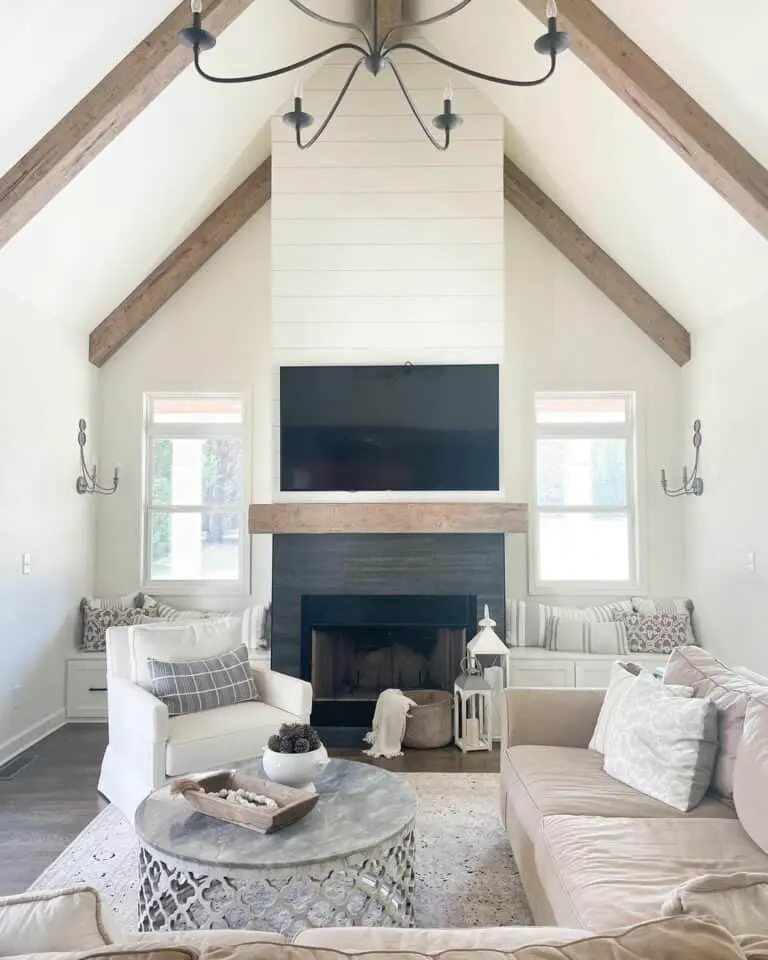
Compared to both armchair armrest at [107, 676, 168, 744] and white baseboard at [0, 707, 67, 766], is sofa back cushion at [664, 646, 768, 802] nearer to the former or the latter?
armchair armrest at [107, 676, 168, 744]

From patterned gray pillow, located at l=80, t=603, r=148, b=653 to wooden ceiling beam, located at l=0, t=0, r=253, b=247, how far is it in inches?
107

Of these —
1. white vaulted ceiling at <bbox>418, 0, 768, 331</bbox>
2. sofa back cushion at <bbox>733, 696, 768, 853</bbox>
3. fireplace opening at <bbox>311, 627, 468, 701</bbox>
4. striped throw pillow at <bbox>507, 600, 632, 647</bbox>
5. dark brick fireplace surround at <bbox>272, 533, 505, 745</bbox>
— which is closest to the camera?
sofa back cushion at <bbox>733, 696, 768, 853</bbox>

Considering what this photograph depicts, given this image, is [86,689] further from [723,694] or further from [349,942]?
[349,942]

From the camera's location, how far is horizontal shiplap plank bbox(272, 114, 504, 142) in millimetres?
4879

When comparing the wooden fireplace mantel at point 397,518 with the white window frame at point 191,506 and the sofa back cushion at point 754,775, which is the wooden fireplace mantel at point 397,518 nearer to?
the white window frame at point 191,506

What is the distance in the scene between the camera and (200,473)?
18.9 feet

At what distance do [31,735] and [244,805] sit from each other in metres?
2.92

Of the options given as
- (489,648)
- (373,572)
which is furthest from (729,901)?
(373,572)

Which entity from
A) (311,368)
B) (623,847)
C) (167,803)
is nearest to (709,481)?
(311,368)

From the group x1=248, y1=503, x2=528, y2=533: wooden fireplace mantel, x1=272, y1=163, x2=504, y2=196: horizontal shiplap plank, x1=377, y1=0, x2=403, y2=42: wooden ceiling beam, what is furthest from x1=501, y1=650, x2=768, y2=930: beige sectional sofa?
x1=377, y1=0, x2=403, y2=42: wooden ceiling beam

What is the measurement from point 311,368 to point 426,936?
4149 mm

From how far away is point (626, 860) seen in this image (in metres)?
1.94

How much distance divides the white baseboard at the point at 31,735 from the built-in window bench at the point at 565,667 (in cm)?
313

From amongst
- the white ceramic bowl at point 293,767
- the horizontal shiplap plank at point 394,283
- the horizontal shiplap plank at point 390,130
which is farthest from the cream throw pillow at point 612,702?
the horizontal shiplap plank at point 390,130
